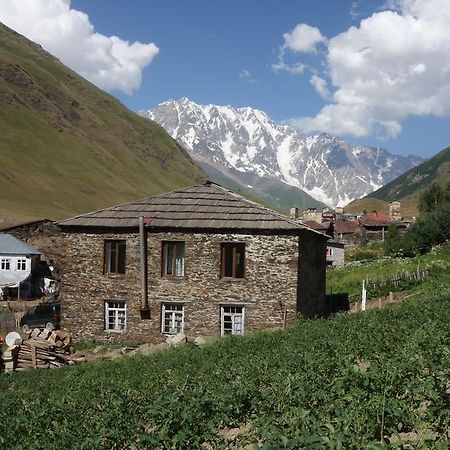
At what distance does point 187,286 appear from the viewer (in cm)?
2867

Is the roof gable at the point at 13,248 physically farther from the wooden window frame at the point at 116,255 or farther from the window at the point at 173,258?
the window at the point at 173,258

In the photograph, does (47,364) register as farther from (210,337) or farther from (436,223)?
(436,223)

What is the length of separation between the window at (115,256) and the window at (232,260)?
518cm

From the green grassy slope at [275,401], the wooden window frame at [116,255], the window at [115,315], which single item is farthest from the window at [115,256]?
the green grassy slope at [275,401]

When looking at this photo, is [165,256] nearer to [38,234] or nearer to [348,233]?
[38,234]

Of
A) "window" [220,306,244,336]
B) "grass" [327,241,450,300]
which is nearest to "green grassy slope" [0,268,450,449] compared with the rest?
"window" [220,306,244,336]

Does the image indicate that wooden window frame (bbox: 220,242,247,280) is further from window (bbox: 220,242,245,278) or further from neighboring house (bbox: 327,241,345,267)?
neighboring house (bbox: 327,241,345,267)

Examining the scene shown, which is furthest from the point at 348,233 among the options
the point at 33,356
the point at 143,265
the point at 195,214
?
the point at 33,356

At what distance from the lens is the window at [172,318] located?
28.9m

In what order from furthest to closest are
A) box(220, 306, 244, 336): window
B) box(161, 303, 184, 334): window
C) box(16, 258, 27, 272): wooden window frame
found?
box(16, 258, 27, 272): wooden window frame < box(161, 303, 184, 334): window < box(220, 306, 244, 336): window

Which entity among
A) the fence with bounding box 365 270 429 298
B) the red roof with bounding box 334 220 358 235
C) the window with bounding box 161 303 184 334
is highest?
the red roof with bounding box 334 220 358 235

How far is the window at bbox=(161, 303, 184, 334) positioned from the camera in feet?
94.9

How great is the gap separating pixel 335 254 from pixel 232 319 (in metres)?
41.4

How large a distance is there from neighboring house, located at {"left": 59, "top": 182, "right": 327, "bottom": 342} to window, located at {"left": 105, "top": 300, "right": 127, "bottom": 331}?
0.05 m
